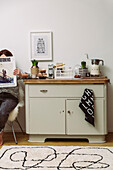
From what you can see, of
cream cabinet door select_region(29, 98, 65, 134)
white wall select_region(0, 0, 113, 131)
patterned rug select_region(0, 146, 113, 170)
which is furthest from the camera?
white wall select_region(0, 0, 113, 131)

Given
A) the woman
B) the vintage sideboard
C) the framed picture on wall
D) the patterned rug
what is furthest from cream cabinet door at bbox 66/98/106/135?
the framed picture on wall

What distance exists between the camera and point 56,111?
11.0ft

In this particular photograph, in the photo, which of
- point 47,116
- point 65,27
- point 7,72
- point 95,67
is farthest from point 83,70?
point 7,72

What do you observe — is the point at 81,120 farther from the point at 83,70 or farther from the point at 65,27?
the point at 65,27

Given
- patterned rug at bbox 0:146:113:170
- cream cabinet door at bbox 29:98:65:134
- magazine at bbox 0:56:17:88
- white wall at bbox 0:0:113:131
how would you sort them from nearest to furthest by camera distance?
1. patterned rug at bbox 0:146:113:170
2. cream cabinet door at bbox 29:98:65:134
3. magazine at bbox 0:56:17:88
4. white wall at bbox 0:0:113:131

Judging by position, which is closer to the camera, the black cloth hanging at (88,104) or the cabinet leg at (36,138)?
the black cloth hanging at (88,104)

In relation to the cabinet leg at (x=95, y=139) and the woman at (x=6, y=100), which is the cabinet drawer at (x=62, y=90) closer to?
the woman at (x=6, y=100)

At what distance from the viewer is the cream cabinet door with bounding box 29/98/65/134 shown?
3.35 metres

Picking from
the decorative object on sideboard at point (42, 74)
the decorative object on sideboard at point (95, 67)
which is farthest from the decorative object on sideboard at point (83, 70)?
the decorative object on sideboard at point (42, 74)

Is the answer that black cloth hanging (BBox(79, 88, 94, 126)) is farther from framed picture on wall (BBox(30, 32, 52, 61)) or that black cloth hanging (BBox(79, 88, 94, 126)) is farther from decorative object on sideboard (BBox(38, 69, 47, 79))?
framed picture on wall (BBox(30, 32, 52, 61))

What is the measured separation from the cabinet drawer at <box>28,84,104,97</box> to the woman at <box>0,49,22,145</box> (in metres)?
0.27

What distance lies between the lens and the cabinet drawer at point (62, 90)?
3.30 m

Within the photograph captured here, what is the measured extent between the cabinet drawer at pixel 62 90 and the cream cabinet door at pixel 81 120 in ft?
0.31

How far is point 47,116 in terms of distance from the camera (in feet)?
11.0
